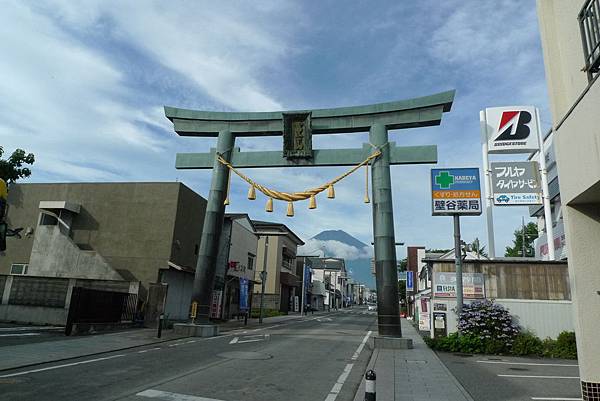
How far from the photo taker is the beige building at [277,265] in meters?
52.3

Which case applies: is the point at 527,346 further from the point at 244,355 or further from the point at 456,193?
the point at 244,355

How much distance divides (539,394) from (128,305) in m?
19.4

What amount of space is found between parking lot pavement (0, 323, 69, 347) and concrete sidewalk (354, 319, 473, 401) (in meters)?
12.2

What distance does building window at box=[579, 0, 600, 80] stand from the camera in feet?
20.1

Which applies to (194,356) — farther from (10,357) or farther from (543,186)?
(543,186)

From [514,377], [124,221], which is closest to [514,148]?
[514,377]

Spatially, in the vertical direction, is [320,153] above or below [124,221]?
above

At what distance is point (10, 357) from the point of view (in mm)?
11320

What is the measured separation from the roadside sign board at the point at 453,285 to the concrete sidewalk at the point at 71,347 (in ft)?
42.2

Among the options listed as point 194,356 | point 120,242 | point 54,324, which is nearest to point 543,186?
point 194,356

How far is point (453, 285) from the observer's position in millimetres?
20328

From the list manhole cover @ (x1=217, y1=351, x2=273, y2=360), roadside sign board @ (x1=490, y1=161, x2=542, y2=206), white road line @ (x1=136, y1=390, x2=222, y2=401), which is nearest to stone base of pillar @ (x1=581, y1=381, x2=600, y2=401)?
white road line @ (x1=136, y1=390, x2=222, y2=401)

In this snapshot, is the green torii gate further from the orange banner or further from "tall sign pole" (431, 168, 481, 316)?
the orange banner

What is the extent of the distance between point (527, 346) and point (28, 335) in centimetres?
2028
